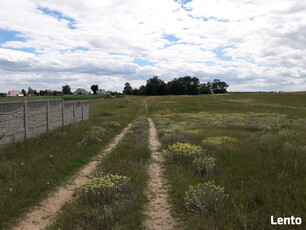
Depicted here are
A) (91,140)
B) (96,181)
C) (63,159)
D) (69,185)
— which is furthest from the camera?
(91,140)

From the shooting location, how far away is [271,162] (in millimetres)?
7797

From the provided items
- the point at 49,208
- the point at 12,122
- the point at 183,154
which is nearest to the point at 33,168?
the point at 49,208

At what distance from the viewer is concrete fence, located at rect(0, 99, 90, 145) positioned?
33.6ft

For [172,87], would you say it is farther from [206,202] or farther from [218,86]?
[206,202]

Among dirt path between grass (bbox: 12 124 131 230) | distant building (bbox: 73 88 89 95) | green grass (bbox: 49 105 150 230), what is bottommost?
dirt path between grass (bbox: 12 124 131 230)

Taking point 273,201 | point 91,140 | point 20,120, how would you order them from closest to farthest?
point 273,201, point 20,120, point 91,140

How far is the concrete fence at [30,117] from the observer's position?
10227 mm

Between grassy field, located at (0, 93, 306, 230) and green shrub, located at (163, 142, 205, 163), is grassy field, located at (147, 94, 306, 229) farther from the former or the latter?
green shrub, located at (163, 142, 205, 163)

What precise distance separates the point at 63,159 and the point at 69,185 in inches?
88.7

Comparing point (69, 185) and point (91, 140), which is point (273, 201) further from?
point (91, 140)

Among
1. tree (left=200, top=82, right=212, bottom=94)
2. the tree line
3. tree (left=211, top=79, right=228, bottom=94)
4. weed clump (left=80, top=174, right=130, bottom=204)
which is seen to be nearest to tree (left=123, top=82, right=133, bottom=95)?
the tree line

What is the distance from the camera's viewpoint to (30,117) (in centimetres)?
1239

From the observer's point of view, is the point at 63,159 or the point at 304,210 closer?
the point at 304,210

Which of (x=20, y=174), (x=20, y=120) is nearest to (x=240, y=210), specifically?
(x=20, y=174)
